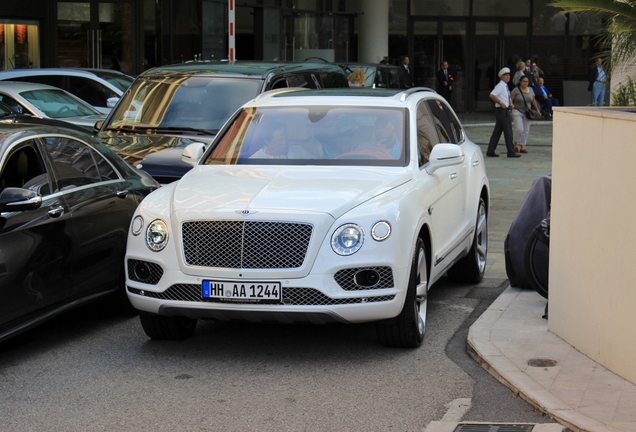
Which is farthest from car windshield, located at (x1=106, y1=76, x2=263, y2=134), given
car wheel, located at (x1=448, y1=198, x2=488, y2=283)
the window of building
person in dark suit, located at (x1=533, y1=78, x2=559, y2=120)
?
person in dark suit, located at (x1=533, y1=78, x2=559, y2=120)

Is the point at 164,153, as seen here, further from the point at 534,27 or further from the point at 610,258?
the point at 534,27

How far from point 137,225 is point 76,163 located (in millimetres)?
1052

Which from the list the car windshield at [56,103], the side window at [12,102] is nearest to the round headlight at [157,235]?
the side window at [12,102]

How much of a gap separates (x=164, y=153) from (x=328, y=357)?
399cm

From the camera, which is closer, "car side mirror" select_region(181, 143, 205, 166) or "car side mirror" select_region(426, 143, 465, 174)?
"car side mirror" select_region(426, 143, 465, 174)

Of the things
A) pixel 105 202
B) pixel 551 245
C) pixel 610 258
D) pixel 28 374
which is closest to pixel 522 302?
pixel 551 245

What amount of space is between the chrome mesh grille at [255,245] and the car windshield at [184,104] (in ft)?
15.0

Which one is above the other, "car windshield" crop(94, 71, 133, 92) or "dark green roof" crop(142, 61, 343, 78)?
"dark green roof" crop(142, 61, 343, 78)

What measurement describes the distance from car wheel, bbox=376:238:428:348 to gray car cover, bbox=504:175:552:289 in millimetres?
1747

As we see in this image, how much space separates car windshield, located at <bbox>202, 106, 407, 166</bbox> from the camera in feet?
25.8

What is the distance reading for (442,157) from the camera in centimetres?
775

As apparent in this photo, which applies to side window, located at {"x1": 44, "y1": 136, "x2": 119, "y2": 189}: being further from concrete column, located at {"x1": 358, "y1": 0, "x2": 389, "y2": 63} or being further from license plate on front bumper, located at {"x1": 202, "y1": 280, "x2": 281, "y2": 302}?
concrete column, located at {"x1": 358, "y1": 0, "x2": 389, "y2": 63}

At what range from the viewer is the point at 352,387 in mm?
6273

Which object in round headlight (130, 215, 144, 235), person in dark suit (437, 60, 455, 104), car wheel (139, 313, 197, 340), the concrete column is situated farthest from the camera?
the concrete column
